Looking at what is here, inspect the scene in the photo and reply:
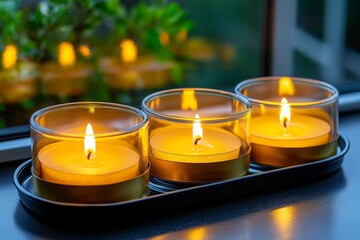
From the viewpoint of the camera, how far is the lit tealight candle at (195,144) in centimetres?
69

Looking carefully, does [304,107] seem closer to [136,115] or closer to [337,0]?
[136,115]

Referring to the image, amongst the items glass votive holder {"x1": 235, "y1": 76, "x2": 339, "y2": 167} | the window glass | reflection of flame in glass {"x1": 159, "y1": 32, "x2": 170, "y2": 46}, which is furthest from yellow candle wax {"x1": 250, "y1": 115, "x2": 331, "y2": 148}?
reflection of flame in glass {"x1": 159, "y1": 32, "x2": 170, "y2": 46}

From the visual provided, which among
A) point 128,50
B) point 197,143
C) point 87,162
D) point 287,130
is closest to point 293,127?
point 287,130

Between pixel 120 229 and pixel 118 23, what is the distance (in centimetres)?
49

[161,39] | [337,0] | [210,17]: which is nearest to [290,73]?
[161,39]

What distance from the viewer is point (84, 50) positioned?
3.35ft

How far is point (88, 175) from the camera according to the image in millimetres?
634

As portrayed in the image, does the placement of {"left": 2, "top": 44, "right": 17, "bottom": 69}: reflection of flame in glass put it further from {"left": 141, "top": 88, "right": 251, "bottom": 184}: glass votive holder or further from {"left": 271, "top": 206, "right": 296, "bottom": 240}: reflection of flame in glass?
{"left": 271, "top": 206, "right": 296, "bottom": 240}: reflection of flame in glass

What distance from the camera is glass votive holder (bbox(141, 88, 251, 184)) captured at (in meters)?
0.69

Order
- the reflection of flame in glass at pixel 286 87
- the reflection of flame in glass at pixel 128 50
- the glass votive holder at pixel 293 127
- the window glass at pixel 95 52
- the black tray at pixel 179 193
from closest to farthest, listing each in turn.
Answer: the black tray at pixel 179 193 → the glass votive holder at pixel 293 127 → the reflection of flame in glass at pixel 286 87 → the window glass at pixel 95 52 → the reflection of flame in glass at pixel 128 50

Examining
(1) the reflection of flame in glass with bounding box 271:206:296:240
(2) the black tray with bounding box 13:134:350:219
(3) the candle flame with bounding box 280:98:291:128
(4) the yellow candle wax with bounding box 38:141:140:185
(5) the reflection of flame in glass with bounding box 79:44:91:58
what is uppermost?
(5) the reflection of flame in glass with bounding box 79:44:91:58

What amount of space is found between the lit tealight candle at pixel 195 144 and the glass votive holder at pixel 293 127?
0.04 metres

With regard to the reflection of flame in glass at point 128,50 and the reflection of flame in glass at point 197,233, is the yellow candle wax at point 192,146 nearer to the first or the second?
the reflection of flame in glass at point 197,233

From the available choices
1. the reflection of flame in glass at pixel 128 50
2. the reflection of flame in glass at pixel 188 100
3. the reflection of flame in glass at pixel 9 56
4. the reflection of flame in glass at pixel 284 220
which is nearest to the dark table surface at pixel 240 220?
the reflection of flame in glass at pixel 284 220
